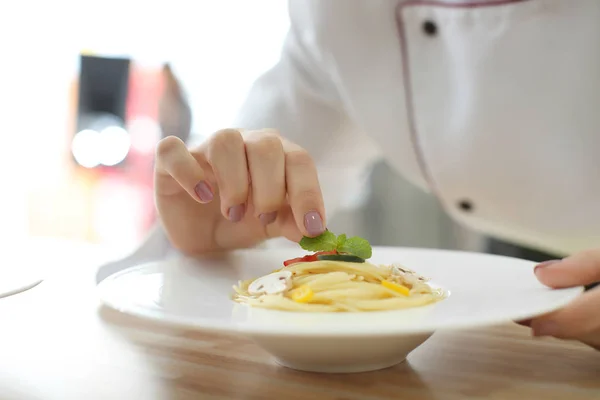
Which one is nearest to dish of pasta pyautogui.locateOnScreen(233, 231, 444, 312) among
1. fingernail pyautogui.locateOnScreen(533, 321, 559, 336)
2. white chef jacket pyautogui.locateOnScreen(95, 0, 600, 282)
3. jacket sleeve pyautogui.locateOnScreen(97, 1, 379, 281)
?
fingernail pyautogui.locateOnScreen(533, 321, 559, 336)

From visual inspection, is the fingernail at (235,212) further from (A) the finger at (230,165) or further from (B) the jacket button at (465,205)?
(B) the jacket button at (465,205)

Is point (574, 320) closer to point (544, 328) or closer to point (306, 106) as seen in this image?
point (544, 328)

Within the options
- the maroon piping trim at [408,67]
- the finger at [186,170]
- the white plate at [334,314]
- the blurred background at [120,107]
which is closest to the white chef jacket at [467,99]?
the maroon piping trim at [408,67]

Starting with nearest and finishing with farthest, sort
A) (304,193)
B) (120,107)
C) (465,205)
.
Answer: (304,193) < (465,205) < (120,107)

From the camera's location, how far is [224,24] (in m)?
3.13

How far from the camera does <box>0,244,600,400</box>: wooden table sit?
57 centimetres

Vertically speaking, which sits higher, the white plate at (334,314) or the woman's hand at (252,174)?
the woman's hand at (252,174)

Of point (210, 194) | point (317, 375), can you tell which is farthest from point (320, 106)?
point (317, 375)

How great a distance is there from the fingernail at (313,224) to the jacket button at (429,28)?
74 centimetres

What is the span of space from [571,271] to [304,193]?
32cm

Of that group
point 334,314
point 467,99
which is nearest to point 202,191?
point 334,314

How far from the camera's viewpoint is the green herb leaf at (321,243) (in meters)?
0.74

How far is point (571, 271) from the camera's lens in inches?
25.2

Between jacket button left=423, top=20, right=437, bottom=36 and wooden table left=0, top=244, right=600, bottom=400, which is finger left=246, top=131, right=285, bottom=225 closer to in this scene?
wooden table left=0, top=244, right=600, bottom=400
